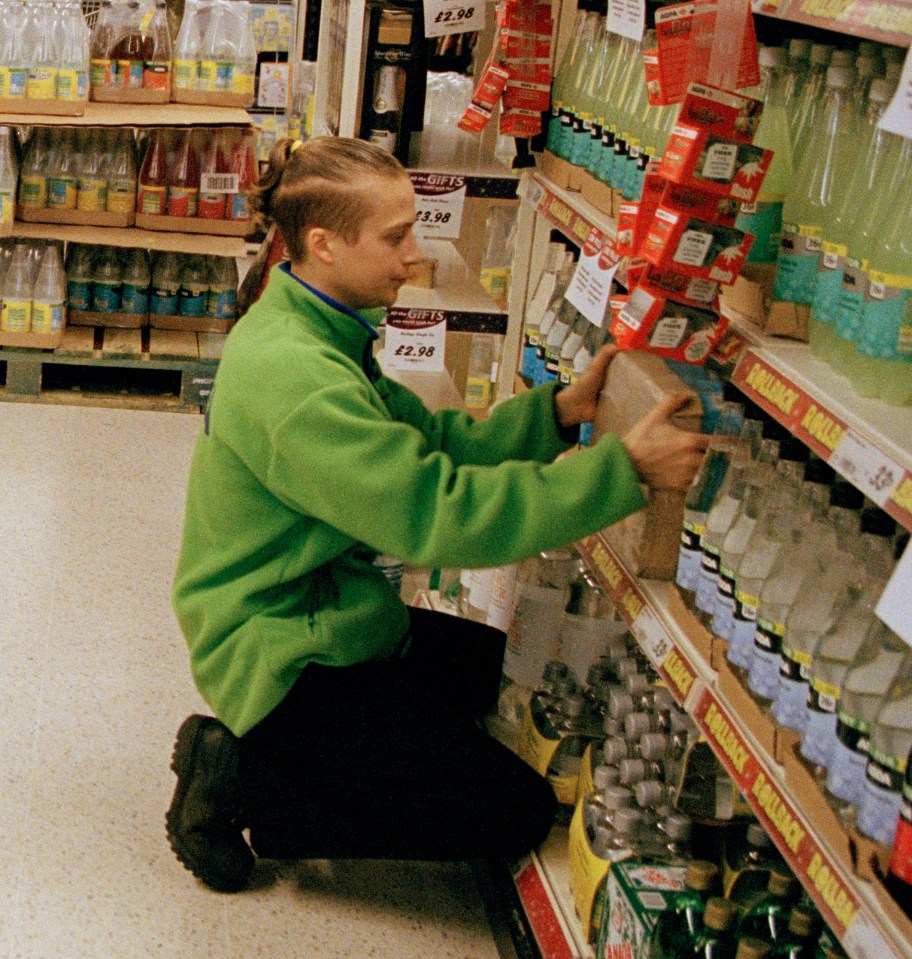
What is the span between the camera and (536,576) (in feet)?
10.4

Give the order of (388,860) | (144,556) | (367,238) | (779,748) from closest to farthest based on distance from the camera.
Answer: (779,748), (367,238), (388,860), (144,556)

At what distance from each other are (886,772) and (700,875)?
0.60 metres

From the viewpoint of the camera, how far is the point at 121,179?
576cm

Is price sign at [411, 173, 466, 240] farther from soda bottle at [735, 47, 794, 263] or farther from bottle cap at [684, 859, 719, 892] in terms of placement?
bottle cap at [684, 859, 719, 892]

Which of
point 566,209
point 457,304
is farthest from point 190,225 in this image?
point 566,209

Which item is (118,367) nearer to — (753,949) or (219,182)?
(219,182)

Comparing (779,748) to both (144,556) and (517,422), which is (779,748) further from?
(144,556)

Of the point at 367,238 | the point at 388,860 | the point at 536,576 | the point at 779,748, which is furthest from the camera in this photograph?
the point at 536,576

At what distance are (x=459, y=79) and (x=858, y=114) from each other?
3349 mm

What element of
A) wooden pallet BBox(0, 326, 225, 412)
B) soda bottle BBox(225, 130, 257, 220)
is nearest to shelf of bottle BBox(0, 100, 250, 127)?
soda bottle BBox(225, 130, 257, 220)

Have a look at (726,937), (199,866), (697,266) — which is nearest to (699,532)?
(697,266)

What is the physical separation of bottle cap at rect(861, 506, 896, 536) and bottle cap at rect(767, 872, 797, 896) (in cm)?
57

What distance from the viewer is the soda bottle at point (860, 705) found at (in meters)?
1.64

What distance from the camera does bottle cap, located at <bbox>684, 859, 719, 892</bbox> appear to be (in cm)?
210
